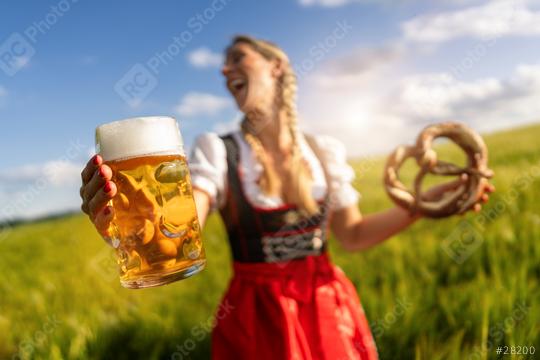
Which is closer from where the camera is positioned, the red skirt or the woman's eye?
the red skirt

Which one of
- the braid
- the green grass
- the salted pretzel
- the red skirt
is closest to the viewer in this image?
the red skirt

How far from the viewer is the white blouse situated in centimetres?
169

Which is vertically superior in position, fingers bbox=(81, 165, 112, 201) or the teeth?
the teeth

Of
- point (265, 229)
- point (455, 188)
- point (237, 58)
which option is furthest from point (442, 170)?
point (237, 58)

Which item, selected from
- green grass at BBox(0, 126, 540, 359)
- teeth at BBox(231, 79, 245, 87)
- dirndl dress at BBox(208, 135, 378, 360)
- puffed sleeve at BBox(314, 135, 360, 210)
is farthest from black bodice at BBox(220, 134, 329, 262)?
green grass at BBox(0, 126, 540, 359)

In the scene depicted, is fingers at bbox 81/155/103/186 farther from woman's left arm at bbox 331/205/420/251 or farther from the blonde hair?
woman's left arm at bbox 331/205/420/251

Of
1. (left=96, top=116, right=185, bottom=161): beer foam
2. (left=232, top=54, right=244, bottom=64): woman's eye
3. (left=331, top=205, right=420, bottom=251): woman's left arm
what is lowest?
(left=331, top=205, right=420, bottom=251): woman's left arm

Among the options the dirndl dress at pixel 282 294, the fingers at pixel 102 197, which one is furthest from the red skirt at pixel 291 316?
the fingers at pixel 102 197

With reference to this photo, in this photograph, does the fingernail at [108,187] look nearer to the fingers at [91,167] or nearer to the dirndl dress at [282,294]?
the fingers at [91,167]

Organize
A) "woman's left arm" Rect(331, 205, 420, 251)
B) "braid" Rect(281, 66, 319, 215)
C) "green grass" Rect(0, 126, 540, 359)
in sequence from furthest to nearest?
"green grass" Rect(0, 126, 540, 359) < "woman's left arm" Rect(331, 205, 420, 251) < "braid" Rect(281, 66, 319, 215)

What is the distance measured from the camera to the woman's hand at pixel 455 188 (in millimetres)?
1610

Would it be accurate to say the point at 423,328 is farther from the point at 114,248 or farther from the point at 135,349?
the point at 114,248

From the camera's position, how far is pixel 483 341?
6.25 feet

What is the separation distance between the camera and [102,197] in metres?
1.13
